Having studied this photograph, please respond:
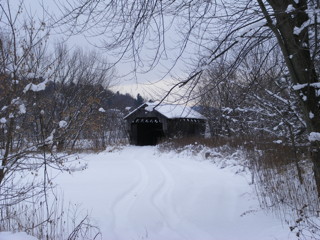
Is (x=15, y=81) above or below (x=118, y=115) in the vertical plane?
below

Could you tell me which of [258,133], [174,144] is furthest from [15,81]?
[174,144]

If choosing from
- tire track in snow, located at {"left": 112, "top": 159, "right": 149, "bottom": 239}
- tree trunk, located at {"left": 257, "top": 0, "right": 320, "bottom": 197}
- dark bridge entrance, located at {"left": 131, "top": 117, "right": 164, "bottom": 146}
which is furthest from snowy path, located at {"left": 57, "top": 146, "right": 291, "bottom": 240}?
dark bridge entrance, located at {"left": 131, "top": 117, "right": 164, "bottom": 146}

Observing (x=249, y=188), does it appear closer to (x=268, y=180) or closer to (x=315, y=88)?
(x=268, y=180)

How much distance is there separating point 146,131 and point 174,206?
2286 centimetres

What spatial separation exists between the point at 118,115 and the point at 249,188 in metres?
30.9

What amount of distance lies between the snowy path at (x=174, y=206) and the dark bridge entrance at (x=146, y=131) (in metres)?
17.3

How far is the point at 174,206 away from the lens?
605cm

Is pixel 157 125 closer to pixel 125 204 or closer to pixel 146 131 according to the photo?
pixel 146 131

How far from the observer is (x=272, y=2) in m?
4.17

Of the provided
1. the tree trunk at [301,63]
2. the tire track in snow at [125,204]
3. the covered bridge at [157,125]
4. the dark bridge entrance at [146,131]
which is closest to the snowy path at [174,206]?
the tire track in snow at [125,204]

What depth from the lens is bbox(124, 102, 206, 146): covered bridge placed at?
78.2 ft

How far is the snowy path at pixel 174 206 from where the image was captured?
4.60 metres

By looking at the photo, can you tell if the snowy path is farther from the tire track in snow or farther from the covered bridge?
the covered bridge

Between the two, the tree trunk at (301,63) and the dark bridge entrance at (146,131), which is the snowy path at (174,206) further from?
the dark bridge entrance at (146,131)
